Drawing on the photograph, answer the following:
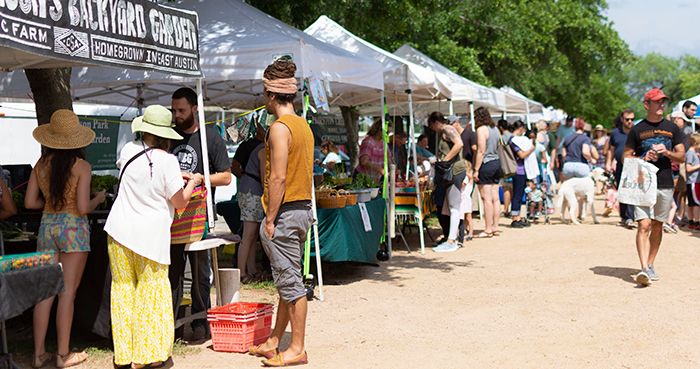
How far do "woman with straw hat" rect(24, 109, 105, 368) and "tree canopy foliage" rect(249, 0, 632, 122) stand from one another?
645 cm

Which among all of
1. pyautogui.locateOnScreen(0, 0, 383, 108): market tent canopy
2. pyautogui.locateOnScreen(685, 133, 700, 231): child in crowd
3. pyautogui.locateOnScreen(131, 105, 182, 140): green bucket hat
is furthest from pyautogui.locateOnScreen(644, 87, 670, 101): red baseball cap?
pyautogui.locateOnScreen(131, 105, 182, 140): green bucket hat

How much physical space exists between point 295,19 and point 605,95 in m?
34.2

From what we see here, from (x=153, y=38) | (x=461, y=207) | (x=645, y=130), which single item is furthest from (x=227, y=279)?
(x=461, y=207)

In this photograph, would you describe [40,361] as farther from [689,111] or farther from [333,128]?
[333,128]

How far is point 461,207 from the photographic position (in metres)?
12.1

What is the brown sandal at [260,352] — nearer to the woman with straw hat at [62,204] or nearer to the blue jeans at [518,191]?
the woman with straw hat at [62,204]

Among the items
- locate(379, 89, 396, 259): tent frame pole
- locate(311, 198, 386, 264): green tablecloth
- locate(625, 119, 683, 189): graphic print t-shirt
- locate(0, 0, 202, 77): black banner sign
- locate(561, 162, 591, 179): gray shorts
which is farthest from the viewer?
locate(561, 162, 591, 179): gray shorts

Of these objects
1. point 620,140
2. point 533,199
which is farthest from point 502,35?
point 620,140

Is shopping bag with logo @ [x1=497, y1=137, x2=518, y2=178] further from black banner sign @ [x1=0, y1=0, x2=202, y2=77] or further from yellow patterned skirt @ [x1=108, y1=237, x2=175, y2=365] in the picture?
yellow patterned skirt @ [x1=108, y1=237, x2=175, y2=365]

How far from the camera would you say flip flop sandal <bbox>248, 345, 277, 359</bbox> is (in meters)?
5.94

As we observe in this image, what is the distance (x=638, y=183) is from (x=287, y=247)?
4.42 metres

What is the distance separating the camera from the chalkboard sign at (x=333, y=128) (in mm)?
19625

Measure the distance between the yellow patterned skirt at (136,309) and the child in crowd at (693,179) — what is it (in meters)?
9.79

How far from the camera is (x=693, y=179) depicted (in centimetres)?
1323
